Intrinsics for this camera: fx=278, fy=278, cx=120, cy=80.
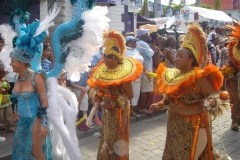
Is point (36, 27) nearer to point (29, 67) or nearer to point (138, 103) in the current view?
point (29, 67)

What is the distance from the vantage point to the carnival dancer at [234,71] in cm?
559

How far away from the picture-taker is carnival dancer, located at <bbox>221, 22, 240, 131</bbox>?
5.59 meters

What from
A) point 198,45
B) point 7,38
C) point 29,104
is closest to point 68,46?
point 29,104

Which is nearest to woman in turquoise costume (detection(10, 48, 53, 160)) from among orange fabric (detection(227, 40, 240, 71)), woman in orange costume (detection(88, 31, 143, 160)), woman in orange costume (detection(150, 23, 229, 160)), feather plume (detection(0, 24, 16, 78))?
feather plume (detection(0, 24, 16, 78))

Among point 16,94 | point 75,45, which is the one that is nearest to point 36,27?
point 75,45

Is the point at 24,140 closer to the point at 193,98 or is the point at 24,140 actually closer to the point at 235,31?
the point at 193,98

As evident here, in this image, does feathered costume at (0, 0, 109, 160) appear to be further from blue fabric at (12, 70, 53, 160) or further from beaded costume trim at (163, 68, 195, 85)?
beaded costume trim at (163, 68, 195, 85)

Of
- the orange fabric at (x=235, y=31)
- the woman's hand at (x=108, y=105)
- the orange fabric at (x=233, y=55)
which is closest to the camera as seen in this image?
the woman's hand at (x=108, y=105)

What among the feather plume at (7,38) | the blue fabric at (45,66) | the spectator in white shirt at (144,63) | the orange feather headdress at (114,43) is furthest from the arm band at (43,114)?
the spectator in white shirt at (144,63)

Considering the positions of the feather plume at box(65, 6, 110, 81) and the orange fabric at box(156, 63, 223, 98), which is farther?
the feather plume at box(65, 6, 110, 81)

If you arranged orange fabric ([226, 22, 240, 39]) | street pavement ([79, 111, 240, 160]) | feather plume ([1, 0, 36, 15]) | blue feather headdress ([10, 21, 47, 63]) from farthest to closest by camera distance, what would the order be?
orange fabric ([226, 22, 240, 39]) < street pavement ([79, 111, 240, 160]) < feather plume ([1, 0, 36, 15]) < blue feather headdress ([10, 21, 47, 63])

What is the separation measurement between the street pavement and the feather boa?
161 centimetres

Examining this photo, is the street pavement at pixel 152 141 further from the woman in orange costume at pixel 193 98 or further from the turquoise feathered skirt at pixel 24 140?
the turquoise feathered skirt at pixel 24 140

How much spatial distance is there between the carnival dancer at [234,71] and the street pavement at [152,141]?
441 millimetres
